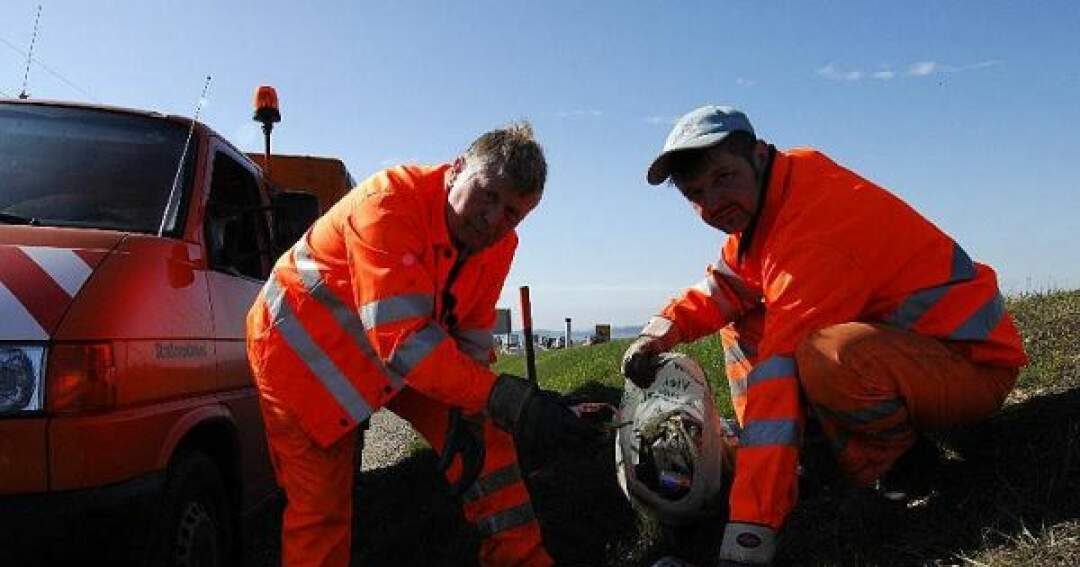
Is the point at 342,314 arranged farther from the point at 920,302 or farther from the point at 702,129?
the point at 920,302

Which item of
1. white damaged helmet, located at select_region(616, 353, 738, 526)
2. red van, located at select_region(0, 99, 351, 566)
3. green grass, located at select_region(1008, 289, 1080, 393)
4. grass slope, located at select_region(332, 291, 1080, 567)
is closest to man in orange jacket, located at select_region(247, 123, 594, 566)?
red van, located at select_region(0, 99, 351, 566)

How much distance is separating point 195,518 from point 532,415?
52.6 inches

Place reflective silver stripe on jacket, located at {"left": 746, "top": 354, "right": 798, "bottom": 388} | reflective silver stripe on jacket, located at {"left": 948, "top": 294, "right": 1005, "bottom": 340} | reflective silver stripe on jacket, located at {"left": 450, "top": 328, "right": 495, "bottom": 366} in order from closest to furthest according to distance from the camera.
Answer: reflective silver stripe on jacket, located at {"left": 746, "top": 354, "right": 798, "bottom": 388}
reflective silver stripe on jacket, located at {"left": 948, "top": 294, "right": 1005, "bottom": 340}
reflective silver stripe on jacket, located at {"left": 450, "top": 328, "right": 495, "bottom": 366}

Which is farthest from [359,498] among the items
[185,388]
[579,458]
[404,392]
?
[185,388]

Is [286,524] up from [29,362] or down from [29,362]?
down

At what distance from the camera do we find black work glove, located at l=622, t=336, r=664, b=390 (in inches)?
147

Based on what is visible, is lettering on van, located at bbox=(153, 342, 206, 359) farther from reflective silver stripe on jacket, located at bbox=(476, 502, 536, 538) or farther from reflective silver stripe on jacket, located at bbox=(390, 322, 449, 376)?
reflective silver stripe on jacket, located at bbox=(476, 502, 536, 538)

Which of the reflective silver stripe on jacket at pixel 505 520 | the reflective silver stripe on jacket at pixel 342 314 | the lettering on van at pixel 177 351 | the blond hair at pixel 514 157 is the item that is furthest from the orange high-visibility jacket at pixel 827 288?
the lettering on van at pixel 177 351

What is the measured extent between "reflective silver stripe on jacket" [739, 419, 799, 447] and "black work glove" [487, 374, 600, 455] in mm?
511

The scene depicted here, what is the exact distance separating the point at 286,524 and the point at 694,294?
1894mm

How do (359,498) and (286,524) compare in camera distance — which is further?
(359,498)

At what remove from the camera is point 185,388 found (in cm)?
325

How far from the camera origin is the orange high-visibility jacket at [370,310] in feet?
9.25

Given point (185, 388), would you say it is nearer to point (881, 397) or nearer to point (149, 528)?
point (149, 528)
